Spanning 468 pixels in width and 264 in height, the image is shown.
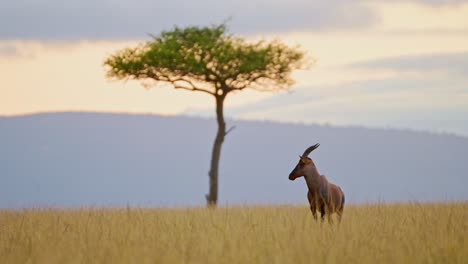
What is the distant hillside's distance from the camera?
6781 cm

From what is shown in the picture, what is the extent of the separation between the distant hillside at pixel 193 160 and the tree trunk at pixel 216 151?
27546 millimetres

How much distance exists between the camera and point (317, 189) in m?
17.2

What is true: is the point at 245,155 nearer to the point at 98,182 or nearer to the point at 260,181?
the point at 260,181

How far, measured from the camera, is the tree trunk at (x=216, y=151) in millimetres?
35031

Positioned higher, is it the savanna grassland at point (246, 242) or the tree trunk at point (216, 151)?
the tree trunk at point (216, 151)

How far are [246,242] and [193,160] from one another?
214 feet

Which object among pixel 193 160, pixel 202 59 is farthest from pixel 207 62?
pixel 193 160

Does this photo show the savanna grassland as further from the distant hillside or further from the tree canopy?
the distant hillside

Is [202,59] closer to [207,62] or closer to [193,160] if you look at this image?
[207,62]

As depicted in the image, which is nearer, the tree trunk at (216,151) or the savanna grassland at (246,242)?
the savanna grassland at (246,242)

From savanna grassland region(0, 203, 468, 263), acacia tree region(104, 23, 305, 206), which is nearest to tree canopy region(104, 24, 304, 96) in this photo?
acacia tree region(104, 23, 305, 206)

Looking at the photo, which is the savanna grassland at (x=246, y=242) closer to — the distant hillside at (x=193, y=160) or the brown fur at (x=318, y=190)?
the brown fur at (x=318, y=190)

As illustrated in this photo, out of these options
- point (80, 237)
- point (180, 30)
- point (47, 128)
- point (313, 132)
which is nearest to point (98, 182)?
point (47, 128)

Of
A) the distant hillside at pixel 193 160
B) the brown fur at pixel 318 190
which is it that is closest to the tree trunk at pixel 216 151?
the brown fur at pixel 318 190
